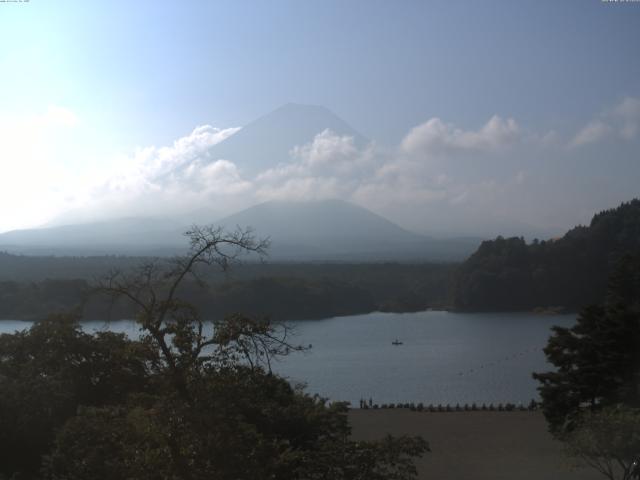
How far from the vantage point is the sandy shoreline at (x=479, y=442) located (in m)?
7.94

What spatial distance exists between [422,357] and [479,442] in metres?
11.8

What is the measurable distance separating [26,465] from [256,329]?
378 cm

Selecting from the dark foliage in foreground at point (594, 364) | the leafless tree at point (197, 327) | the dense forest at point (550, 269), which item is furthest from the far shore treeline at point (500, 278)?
the leafless tree at point (197, 327)

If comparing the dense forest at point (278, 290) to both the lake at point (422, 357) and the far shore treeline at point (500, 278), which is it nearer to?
the far shore treeline at point (500, 278)

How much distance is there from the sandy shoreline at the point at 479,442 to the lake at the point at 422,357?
1934mm

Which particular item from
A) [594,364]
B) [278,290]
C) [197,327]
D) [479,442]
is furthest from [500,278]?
[197,327]

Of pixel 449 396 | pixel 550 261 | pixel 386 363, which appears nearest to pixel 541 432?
pixel 449 396

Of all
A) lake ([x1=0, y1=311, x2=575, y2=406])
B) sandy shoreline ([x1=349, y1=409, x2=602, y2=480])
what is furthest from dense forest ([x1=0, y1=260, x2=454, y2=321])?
sandy shoreline ([x1=349, y1=409, x2=602, y2=480])

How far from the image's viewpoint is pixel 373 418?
1174cm

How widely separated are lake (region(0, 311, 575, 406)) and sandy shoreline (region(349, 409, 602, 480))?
6.35ft

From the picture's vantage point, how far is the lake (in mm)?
15906

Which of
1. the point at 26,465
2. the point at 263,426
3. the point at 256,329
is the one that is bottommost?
the point at 26,465

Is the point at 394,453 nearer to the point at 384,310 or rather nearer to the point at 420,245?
the point at 384,310

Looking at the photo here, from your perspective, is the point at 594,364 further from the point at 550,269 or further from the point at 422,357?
the point at 550,269
